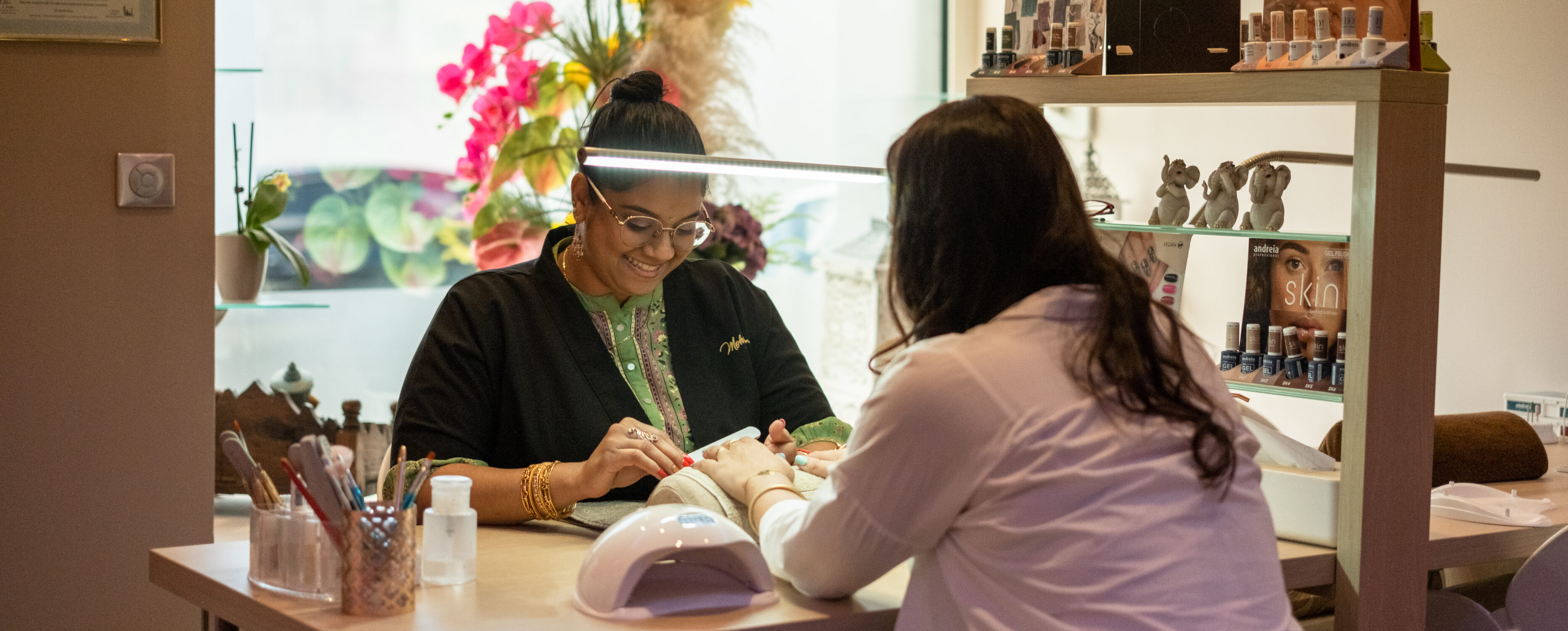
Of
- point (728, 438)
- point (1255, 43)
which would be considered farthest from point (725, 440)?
point (1255, 43)

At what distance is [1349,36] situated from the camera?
1808 mm

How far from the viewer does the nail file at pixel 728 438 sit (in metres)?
1.98

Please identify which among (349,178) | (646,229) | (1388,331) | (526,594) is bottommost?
(526,594)

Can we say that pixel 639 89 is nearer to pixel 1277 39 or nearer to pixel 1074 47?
pixel 1074 47

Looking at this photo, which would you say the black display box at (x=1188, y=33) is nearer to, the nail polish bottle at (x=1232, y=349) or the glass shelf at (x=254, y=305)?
the nail polish bottle at (x=1232, y=349)

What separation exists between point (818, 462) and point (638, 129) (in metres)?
0.62

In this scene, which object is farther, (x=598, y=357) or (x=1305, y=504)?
(x=598, y=357)

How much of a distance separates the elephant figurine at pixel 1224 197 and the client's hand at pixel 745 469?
76 centimetres

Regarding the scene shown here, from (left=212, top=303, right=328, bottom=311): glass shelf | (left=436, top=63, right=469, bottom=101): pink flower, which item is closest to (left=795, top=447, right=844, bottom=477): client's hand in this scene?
(left=212, top=303, right=328, bottom=311): glass shelf

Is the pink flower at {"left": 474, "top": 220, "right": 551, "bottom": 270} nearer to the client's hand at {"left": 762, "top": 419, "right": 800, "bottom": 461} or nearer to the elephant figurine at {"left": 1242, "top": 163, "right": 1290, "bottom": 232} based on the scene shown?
the client's hand at {"left": 762, "top": 419, "right": 800, "bottom": 461}

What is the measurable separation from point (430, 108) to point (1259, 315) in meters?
2.73

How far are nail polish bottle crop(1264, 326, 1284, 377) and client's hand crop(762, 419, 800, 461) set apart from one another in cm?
74

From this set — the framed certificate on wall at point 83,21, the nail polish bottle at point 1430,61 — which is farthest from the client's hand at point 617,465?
the framed certificate on wall at point 83,21

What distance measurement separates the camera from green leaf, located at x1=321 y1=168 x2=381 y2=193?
3875 millimetres
